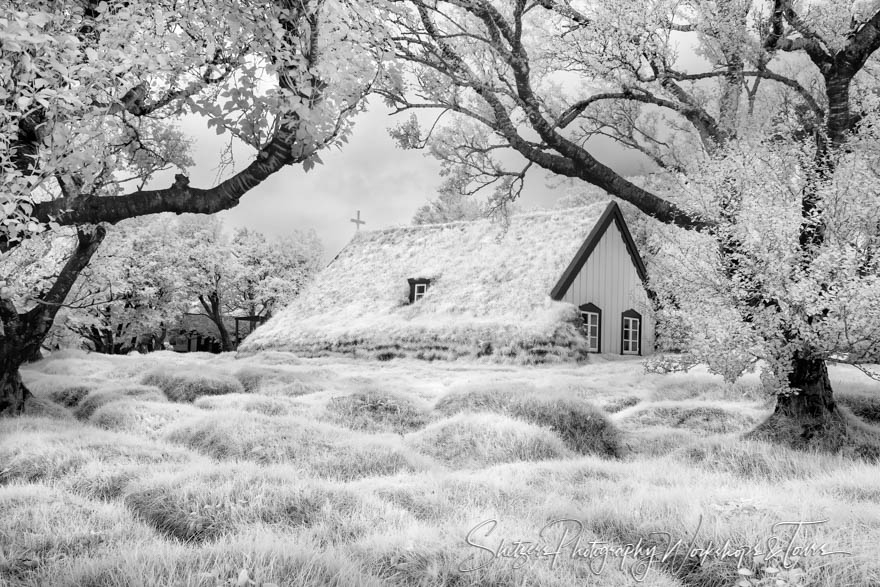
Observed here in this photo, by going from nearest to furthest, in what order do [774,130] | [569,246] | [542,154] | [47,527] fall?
[47,527]
[542,154]
[774,130]
[569,246]

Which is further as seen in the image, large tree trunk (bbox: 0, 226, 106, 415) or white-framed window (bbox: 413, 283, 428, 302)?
white-framed window (bbox: 413, 283, 428, 302)

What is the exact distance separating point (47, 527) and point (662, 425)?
10205mm

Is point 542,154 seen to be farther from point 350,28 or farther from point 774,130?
point 350,28

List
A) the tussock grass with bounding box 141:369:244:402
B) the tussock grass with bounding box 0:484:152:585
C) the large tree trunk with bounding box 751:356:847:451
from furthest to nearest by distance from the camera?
the tussock grass with bounding box 141:369:244:402 < the large tree trunk with bounding box 751:356:847:451 < the tussock grass with bounding box 0:484:152:585

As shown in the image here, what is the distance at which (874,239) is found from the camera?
31.1 ft

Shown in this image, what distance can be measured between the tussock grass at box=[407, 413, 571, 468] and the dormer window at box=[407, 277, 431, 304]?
15.4 metres

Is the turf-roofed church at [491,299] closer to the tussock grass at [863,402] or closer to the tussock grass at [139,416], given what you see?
the tussock grass at [863,402]

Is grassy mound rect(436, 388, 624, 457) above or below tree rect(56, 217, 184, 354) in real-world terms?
below

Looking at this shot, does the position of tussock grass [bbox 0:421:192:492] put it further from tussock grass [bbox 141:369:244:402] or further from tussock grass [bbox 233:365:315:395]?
tussock grass [bbox 233:365:315:395]

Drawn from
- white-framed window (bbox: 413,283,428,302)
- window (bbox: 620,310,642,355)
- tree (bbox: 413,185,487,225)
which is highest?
tree (bbox: 413,185,487,225)

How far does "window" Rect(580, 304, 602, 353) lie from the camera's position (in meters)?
23.5

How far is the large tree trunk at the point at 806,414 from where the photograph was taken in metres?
9.76

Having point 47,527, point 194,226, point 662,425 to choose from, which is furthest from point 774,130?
point 194,226

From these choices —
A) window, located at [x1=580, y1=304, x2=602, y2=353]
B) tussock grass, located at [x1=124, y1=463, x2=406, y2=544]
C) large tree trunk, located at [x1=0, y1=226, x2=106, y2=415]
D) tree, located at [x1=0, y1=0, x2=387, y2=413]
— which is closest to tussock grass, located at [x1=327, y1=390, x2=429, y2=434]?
tussock grass, located at [x1=124, y1=463, x2=406, y2=544]
